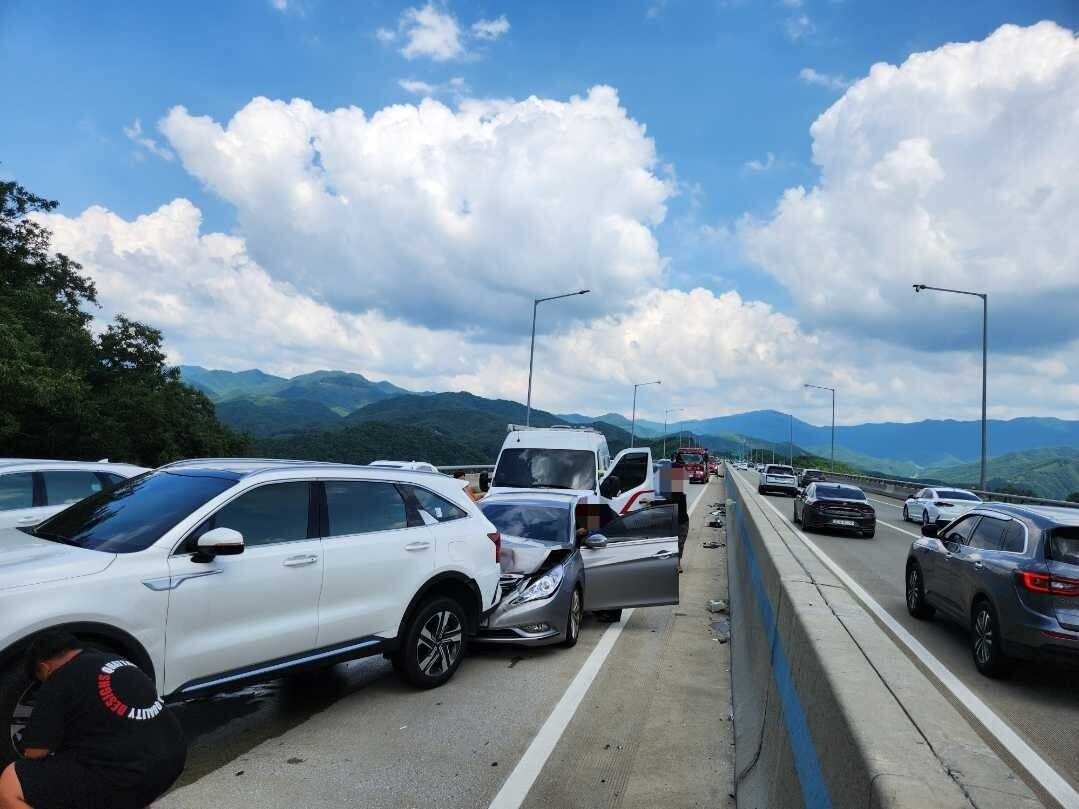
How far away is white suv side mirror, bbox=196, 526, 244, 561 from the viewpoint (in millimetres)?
4559

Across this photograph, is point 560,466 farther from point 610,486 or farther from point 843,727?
point 843,727

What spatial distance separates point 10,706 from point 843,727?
388cm

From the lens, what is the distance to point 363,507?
6.10m

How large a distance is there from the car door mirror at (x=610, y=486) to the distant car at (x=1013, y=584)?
5640 mm

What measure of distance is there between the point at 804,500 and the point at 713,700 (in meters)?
17.3

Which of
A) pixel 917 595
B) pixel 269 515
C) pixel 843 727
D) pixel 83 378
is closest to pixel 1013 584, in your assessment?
pixel 917 595

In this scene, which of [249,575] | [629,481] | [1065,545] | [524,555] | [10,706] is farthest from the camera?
[629,481]

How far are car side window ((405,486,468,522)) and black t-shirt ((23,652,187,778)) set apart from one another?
388 centimetres

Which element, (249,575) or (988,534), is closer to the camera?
(249,575)

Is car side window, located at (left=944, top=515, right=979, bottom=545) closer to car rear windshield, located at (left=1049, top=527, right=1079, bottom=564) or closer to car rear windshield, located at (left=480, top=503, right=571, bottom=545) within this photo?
car rear windshield, located at (left=1049, top=527, right=1079, bottom=564)

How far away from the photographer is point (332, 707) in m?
5.88

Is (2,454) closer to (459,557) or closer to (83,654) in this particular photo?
(459,557)

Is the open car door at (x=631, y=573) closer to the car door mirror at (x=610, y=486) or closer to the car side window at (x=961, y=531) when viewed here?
the car side window at (x=961, y=531)

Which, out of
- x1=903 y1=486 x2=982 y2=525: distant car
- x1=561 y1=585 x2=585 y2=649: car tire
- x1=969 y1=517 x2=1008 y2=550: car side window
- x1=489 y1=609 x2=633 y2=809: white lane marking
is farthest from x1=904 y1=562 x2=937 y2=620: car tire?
x1=903 y1=486 x2=982 y2=525: distant car
